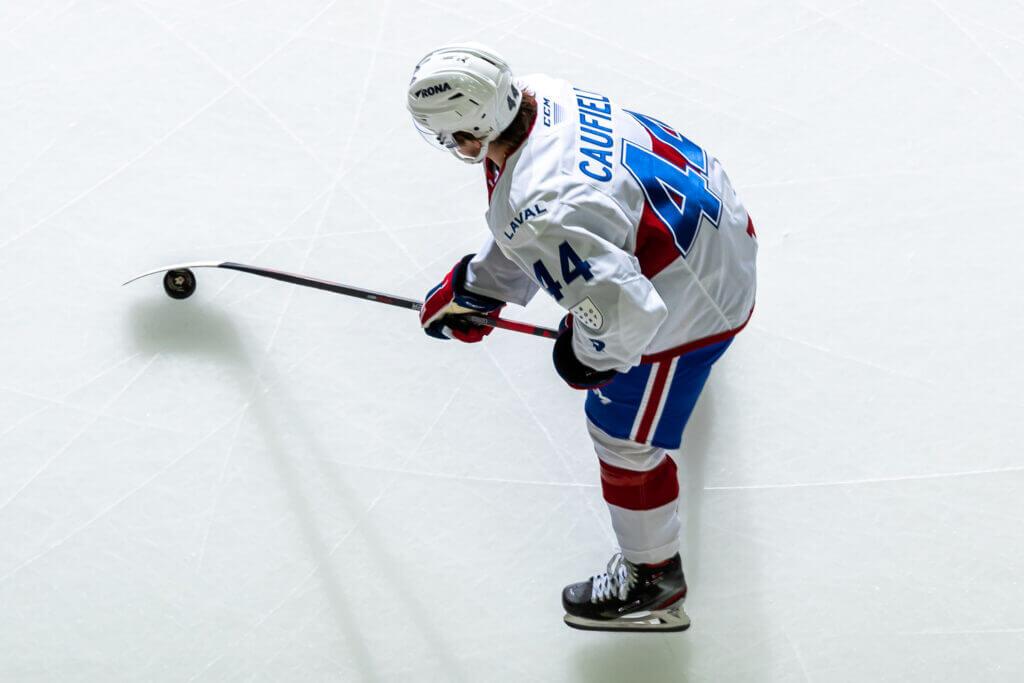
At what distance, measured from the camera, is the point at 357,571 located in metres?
2.30

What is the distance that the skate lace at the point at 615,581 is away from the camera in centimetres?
221

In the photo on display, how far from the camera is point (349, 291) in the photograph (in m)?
2.29

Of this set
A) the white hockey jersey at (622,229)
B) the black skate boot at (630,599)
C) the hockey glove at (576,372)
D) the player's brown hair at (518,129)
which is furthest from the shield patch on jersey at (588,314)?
the black skate boot at (630,599)

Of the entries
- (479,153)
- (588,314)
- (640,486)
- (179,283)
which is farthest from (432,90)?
(179,283)

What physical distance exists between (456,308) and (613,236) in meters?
0.54

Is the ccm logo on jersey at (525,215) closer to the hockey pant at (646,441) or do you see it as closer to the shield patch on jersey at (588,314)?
the shield patch on jersey at (588,314)

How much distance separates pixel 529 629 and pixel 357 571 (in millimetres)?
353

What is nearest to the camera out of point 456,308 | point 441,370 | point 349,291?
point 456,308

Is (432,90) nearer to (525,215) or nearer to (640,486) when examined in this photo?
(525,215)

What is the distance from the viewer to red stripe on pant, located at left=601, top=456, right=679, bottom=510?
82.0 inches

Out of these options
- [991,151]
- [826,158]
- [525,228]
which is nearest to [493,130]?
[525,228]

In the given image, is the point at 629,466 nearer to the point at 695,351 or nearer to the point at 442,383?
the point at 695,351

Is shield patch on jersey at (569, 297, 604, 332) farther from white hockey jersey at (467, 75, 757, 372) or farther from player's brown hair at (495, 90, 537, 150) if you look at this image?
player's brown hair at (495, 90, 537, 150)

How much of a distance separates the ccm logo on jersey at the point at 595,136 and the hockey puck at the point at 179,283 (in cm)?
100
